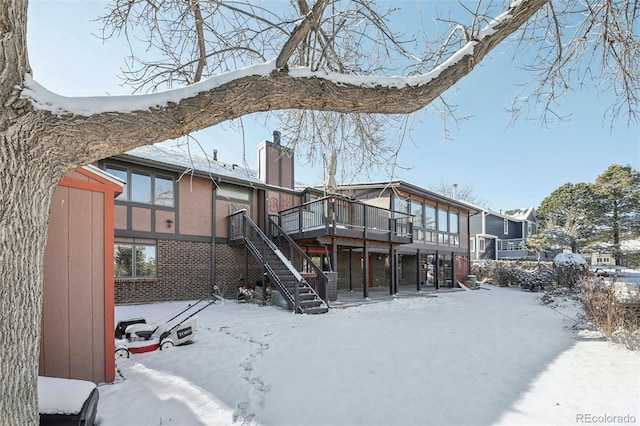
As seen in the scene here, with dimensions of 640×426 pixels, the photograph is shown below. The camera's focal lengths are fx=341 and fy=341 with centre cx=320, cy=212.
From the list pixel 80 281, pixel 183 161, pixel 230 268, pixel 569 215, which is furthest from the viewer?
pixel 569 215

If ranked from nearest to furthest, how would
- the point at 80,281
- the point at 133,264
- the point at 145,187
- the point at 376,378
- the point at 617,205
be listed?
the point at 80,281, the point at 376,378, the point at 133,264, the point at 145,187, the point at 617,205

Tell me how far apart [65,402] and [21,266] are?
1.26 m

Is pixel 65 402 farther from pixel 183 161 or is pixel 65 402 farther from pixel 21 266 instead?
pixel 183 161

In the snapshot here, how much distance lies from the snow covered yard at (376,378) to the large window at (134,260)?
4.80 metres

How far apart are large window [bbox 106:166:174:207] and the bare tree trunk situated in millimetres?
9077

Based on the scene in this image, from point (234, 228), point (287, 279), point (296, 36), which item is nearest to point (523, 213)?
point (234, 228)

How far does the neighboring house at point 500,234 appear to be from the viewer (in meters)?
30.8

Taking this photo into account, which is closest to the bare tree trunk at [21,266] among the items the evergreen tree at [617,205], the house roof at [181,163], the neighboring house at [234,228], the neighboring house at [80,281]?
the neighboring house at [80,281]

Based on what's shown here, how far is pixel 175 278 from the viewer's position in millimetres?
11438

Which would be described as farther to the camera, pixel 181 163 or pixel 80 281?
pixel 181 163

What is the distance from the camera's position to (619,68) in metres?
5.15

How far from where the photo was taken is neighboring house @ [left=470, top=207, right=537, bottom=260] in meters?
30.8

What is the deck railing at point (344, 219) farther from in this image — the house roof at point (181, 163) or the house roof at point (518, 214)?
the house roof at point (518, 214)

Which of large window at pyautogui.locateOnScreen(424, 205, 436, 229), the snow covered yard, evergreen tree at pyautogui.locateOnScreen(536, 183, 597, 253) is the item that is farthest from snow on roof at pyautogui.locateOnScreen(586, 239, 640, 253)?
the snow covered yard
